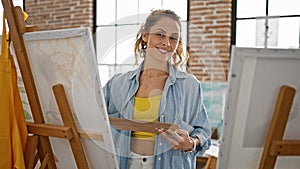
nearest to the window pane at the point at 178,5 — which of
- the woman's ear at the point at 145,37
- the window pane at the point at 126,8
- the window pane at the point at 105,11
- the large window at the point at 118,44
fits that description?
the window pane at the point at 126,8

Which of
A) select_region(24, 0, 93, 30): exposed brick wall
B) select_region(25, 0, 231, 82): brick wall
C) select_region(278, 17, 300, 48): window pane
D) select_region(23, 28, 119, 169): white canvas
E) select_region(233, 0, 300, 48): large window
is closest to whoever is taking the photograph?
select_region(23, 28, 119, 169): white canvas

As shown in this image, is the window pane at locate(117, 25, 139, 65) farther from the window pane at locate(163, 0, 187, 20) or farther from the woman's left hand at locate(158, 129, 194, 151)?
the window pane at locate(163, 0, 187, 20)

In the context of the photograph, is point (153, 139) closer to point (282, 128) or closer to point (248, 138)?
point (248, 138)

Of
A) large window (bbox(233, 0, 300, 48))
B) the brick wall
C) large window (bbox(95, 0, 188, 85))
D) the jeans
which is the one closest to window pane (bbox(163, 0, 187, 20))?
the brick wall

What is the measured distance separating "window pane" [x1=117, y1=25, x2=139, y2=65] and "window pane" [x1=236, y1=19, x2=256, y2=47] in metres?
2.28

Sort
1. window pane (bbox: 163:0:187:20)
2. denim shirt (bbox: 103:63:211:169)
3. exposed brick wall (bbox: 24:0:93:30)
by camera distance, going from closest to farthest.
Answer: denim shirt (bbox: 103:63:211:169) < window pane (bbox: 163:0:187:20) < exposed brick wall (bbox: 24:0:93:30)

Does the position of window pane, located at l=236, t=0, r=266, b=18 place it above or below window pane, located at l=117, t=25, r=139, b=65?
above

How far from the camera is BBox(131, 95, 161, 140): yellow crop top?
58.0 inches

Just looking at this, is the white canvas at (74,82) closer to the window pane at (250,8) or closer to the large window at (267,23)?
the large window at (267,23)

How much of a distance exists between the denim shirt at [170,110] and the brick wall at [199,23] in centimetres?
15

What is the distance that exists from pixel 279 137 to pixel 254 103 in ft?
0.44

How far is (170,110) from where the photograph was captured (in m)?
1.48

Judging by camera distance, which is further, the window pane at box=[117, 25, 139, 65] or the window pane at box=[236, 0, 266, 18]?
the window pane at box=[236, 0, 266, 18]

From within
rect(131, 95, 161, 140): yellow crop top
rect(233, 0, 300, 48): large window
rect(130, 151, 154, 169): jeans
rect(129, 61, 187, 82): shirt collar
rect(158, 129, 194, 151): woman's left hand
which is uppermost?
rect(233, 0, 300, 48): large window
